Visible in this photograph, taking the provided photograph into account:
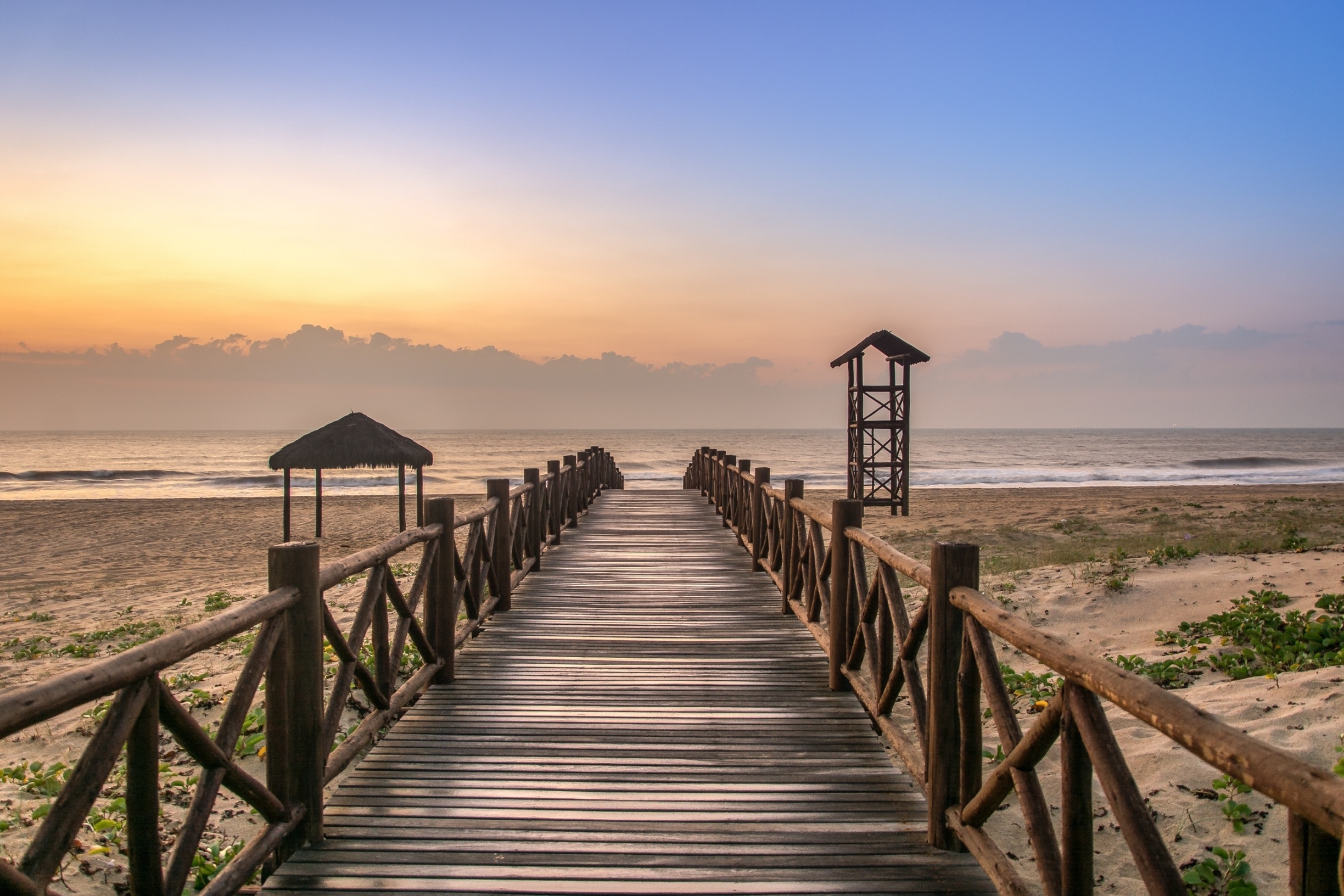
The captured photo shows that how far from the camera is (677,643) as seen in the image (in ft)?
19.6

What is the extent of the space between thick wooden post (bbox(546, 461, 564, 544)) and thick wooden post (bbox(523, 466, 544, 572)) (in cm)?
94

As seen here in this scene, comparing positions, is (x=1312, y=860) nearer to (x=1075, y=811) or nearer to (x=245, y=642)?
(x=1075, y=811)

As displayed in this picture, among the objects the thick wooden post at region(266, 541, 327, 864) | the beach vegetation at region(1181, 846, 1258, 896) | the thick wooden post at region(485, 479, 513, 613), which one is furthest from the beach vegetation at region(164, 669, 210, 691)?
the beach vegetation at region(1181, 846, 1258, 896)

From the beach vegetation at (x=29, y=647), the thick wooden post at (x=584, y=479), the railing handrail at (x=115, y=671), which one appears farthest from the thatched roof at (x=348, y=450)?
the railing handrail at (x=115, y=671)

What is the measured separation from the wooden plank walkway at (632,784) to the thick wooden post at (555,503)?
154 inches

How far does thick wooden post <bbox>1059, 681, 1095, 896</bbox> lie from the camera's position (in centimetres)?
217

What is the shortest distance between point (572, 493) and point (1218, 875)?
10.1 metres

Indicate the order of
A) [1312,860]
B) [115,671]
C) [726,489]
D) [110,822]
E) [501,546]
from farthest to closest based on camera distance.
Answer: [726,489], [501,546], [110,822], [115,671], [1312,860]

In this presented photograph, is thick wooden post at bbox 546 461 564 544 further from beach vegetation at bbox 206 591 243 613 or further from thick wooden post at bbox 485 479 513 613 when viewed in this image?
beach vegetation at bbox 206 591 243 613

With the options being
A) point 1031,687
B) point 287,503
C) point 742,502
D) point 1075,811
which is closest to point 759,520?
point 742,502

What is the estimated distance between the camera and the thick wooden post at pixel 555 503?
33.7 feet

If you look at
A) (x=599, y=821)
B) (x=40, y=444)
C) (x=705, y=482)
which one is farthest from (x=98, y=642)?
(x=40, y=444)

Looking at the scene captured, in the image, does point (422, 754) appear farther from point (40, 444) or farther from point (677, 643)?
point (40, 444)

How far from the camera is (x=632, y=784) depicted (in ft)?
11.9
